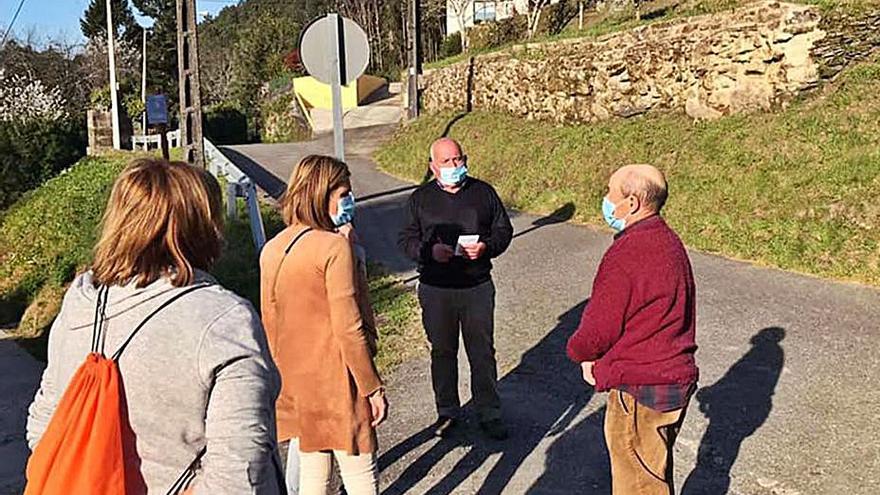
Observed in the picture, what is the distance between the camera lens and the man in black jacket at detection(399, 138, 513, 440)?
523cm

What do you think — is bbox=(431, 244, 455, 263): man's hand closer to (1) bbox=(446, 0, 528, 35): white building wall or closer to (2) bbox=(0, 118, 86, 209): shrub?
(1) bbox=(446, 0, 528, 35): white building wall

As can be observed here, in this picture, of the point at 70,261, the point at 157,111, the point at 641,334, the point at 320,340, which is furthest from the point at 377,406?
the point at 157,111

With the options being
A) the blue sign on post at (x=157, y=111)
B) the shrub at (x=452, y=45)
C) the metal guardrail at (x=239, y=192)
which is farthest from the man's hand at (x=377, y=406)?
the shrub at (x=452, y=45)

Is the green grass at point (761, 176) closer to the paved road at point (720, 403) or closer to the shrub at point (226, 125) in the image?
the paved road at point (720, 403)

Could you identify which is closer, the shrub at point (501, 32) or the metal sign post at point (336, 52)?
the metal sign post at point (336, 52)

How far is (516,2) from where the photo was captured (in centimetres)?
3441

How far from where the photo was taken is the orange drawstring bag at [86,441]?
6.37ft

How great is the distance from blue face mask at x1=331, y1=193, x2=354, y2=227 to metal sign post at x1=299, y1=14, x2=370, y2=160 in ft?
10.6

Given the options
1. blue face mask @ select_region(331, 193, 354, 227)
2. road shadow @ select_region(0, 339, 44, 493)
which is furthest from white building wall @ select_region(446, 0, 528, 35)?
blue face mask @ select_region(331, 193, 354, 227)

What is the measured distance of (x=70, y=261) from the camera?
1761 centimetres

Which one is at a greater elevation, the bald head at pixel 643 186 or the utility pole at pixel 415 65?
the utility pole at pixel 415 65

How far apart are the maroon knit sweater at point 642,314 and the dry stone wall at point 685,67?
31.1 feet

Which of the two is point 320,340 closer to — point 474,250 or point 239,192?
point 474,250

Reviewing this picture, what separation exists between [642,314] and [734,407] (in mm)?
2694
